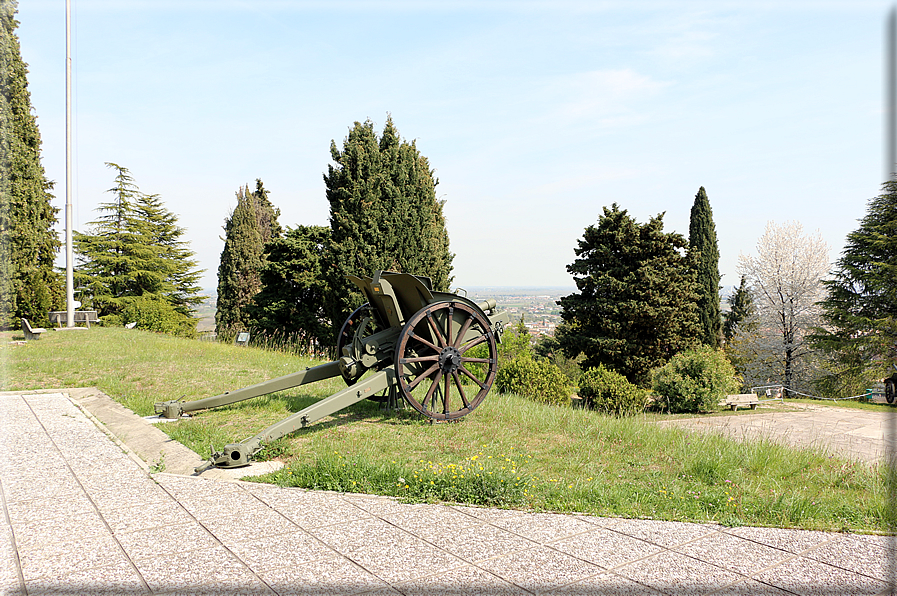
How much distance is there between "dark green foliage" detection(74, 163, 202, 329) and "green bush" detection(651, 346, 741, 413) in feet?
82.1

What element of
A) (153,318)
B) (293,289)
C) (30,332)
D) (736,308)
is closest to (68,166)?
(153,318)

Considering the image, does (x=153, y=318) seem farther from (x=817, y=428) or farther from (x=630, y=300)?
(x=817, y=428)

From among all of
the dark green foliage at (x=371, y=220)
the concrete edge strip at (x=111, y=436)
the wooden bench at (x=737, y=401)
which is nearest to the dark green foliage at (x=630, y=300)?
the wooden bench at (x=737, y=401)

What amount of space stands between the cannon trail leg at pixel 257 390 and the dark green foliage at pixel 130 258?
1004 inches

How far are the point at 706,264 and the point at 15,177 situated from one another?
28.6 metres

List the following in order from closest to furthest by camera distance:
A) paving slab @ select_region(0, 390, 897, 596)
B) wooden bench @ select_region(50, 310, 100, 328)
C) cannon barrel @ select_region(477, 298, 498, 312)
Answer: paving slab @ select_region(0, 390, 897, 596)
cannon barrel @ select_region(477, 298, 498, 312)
wooden bench @ select_region(50, 310, 100, 328)

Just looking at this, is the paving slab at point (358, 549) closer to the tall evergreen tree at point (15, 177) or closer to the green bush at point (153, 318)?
the green bush at point (153, 318)

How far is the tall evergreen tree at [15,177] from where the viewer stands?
55.7ft

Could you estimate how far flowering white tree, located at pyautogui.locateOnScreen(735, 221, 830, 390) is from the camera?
2636 centimetres

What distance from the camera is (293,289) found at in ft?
70.7

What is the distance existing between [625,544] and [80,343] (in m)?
14.8

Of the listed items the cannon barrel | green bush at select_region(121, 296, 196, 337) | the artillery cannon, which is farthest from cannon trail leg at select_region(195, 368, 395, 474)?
green bush at select_region(121, 296, 196, 337)

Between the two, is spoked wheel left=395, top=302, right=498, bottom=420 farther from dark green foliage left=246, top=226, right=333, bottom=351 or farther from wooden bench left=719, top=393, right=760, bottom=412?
dark green foliage left=246, top=226, right=333, bottom=351

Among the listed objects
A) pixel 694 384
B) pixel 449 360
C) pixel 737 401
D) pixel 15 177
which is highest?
pixel 15 177
